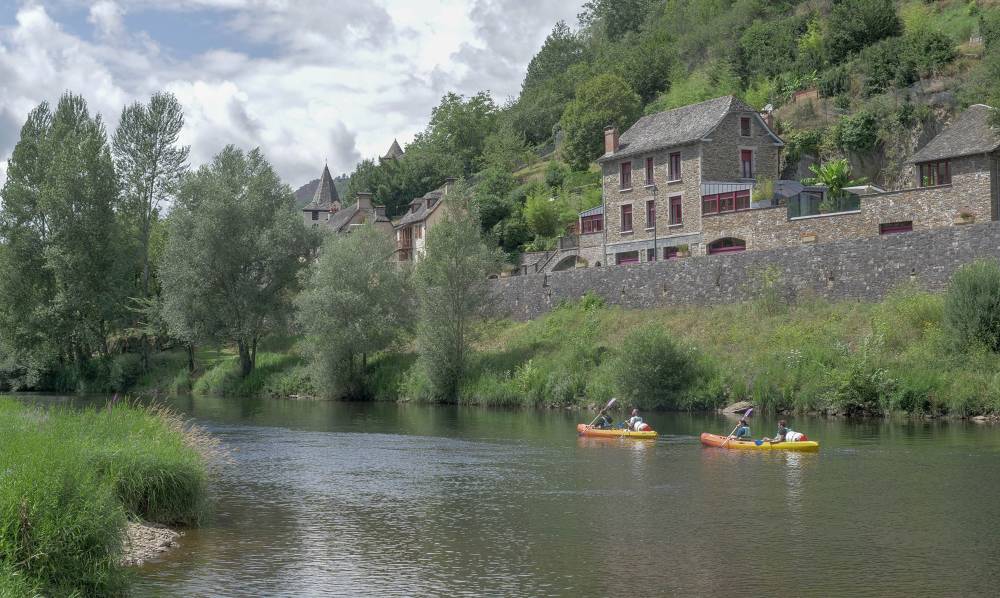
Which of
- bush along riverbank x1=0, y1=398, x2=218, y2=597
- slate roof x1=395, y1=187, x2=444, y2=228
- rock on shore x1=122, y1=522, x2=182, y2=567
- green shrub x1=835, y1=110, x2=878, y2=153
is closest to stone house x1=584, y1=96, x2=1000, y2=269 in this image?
green shrub x1=835, y1=110, x2=878, y2=153

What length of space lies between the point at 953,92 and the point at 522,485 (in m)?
51.4

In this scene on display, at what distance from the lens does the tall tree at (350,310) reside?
2089 inches

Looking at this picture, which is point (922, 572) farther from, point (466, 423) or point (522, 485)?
point (466, 423)

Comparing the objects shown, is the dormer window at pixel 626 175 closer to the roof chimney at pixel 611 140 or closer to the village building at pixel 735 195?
the village building at pixel 735 195

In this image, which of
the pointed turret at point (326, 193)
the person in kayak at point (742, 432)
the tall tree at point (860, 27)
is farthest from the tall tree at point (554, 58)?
the person in kayak at point (742, 432)

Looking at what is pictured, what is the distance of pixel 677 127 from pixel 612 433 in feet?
100

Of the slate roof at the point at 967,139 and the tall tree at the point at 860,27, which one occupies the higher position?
the tall tree at the point at 860,27

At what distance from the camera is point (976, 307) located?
1430 inches

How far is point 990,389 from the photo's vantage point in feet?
115

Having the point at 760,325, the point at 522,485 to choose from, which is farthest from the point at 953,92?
the point at 522,485

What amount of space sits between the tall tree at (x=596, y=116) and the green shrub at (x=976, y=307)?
57.4 m

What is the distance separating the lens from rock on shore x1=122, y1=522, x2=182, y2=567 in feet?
54.1

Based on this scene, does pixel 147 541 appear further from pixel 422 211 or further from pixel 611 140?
pixel 422 211

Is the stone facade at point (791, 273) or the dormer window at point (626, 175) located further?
the dormer window at point (626, 175)
